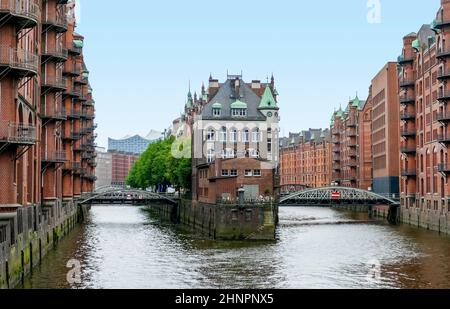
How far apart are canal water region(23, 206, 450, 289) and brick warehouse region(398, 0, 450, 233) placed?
7.44m

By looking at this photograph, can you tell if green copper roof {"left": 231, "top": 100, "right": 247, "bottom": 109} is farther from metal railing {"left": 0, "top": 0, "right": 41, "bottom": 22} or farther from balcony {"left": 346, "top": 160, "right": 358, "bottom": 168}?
metal railing {"left": 0, "top": 0, "right": 41, "bottom": 22}

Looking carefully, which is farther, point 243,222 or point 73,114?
point 73,114

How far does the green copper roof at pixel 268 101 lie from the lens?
4021 inches

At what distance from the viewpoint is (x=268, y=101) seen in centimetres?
10262

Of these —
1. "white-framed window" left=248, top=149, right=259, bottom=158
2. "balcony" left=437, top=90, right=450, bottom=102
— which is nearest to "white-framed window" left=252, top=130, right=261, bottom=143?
"white-framed window" left=248, top=149, right=259, bottom=158

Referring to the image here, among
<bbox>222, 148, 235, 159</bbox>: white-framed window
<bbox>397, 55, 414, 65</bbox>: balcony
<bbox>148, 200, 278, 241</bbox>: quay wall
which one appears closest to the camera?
<bbox>148, 200, 278, 241</bbox>: quay wall

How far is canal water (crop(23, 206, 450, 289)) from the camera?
4116 centimetres

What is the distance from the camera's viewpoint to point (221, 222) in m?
67.0

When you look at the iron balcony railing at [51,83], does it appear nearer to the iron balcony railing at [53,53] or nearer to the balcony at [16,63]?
the iron balcony railing at [53,53]

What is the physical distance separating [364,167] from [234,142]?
44.5m

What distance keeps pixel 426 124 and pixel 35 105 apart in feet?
165

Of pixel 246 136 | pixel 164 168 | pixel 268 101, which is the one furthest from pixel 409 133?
pixel 164 168

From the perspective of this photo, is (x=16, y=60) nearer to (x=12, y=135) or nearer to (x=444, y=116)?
(x=12, y=135)
